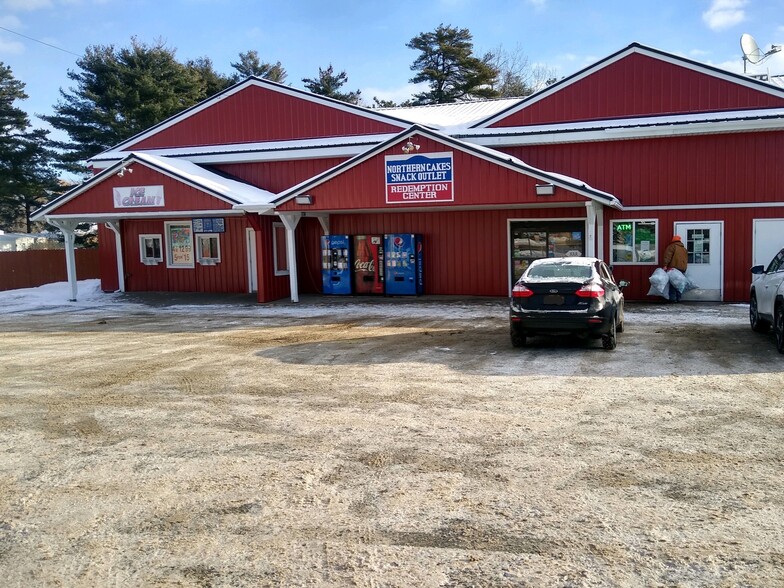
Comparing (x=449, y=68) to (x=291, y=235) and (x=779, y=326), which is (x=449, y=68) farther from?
(x=779, y=326)

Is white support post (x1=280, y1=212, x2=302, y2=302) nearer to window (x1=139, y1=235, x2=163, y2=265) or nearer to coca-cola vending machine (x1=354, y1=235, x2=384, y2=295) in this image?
coca-cola vending machine (x1=354, y1=235, x2=384, y2=295)

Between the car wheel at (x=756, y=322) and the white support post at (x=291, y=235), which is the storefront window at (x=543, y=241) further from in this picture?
the car wheel at (x=756, y=322)

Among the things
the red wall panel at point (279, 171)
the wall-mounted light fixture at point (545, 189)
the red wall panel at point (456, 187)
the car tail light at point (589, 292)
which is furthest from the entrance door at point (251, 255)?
the car tail light at point (589, 292)

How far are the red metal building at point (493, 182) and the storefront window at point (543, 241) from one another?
0.04 m

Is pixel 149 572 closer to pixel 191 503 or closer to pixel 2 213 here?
pixel 191 503

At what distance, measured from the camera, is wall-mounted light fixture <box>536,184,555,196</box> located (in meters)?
15.7

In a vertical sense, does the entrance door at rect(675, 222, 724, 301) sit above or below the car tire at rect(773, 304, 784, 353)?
above

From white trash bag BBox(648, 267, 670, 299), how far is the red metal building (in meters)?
0.75

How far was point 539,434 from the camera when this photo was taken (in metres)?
6.29

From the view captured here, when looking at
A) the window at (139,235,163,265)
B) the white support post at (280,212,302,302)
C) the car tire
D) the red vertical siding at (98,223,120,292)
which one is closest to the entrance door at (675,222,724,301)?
the car tire

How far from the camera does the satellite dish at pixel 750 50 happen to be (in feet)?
71.3

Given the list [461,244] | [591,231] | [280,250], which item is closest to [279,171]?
[280,250]

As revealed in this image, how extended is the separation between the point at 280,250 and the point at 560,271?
490 inches

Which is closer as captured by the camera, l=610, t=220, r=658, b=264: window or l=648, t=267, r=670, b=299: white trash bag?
l=648, t=267, r=670, b=299: white trash bag
